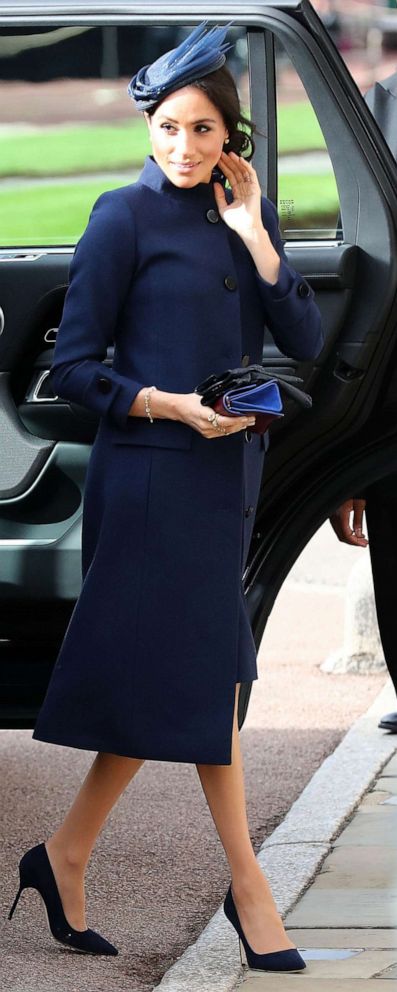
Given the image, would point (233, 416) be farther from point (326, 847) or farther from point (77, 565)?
point (326, 847)

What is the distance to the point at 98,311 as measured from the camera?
121 inches

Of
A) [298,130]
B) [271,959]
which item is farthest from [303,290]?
[271,959]

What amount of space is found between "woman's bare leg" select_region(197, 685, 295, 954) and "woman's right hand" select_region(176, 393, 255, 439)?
1.76 ft

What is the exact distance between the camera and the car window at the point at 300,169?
3.54 meters

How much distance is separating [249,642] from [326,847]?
3.48 ft

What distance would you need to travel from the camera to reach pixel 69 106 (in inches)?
194

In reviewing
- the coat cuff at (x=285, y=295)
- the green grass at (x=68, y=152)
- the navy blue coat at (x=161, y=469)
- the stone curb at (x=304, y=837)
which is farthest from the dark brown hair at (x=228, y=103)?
the stone curb at (x=304, y=837)

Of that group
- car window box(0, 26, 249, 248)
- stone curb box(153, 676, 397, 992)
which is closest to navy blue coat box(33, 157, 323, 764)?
stone curb box(153, 676, 397, 992)

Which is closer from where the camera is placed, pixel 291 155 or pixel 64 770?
pixel 291 155

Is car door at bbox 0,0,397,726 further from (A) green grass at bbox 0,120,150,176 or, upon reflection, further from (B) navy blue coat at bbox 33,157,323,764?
(B) navy blue coat at bbox 33,157,323,764

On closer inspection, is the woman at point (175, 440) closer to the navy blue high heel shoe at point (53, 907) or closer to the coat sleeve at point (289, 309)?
the coat sleeve at point (289, 309)

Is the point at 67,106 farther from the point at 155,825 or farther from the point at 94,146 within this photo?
the point at 155,825

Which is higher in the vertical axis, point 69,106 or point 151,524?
point 69,106

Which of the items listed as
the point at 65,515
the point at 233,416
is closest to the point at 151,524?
the point at 233,416
